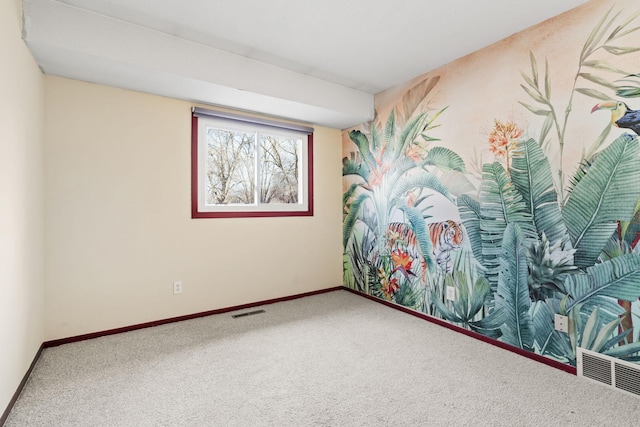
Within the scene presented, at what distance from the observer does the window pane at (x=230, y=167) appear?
3146 millimetres

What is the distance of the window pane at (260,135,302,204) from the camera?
11.4 feet

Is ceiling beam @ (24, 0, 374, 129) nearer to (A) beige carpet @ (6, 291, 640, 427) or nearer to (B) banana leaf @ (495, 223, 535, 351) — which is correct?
(B) banana leaf @ (495, 223, 535, 351)

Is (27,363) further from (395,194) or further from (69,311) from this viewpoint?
(395,194)

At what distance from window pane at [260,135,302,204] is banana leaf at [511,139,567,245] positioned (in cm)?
234

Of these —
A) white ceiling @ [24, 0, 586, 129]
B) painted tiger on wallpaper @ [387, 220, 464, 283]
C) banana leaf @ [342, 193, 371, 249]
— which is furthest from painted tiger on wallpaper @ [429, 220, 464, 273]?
white ceiling @ [24, 0, 586, 129]

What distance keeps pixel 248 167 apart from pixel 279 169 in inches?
15.9

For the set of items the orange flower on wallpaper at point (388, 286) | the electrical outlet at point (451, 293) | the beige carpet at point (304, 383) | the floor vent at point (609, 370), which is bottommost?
the beige carpet at point (304, 383)

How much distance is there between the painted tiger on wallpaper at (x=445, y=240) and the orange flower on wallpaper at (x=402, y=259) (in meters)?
0.33

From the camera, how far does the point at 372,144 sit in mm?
3531

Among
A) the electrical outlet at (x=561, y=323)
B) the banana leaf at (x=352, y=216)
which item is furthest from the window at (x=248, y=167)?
the electrical outlet at (x=561, y=323)

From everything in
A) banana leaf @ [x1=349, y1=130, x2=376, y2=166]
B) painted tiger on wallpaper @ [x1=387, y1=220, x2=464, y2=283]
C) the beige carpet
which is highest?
banana leaf @ [x1=349, y1=130, x2=376, y2=166]

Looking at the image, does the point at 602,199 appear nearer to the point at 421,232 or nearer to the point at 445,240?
the point at 445,240

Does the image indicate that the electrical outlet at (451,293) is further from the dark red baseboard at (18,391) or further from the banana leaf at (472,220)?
the dark red baseboard at (18,391)

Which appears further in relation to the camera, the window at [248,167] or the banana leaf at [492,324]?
the window at [248,167]
